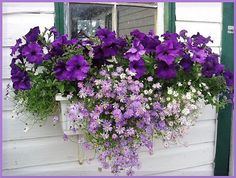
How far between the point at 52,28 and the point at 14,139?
0.68 meters

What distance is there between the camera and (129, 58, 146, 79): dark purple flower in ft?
5.70

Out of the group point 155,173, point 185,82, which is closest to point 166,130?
point 185,82

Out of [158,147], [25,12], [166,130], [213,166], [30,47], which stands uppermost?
[25,12]

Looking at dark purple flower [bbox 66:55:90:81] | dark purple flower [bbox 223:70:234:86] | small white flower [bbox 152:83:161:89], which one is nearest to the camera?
dark purple flower [bbox 66:55:90:81]

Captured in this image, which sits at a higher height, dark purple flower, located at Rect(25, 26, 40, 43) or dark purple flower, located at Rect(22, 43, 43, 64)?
dark purple flower, located at Rect(25, 26, 40, 43)

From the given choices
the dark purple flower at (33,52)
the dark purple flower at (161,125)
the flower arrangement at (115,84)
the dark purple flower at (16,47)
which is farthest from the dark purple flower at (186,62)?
the dark purple flower at (16,47)

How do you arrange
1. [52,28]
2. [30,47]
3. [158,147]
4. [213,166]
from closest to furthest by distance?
[30,47] → [52,28] → [158,147] → [213,166]

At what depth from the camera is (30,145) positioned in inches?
81.0

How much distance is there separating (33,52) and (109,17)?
64 cm

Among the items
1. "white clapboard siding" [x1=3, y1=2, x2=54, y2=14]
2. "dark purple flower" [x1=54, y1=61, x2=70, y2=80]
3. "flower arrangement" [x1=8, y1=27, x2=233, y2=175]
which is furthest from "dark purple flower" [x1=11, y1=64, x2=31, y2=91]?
"white clapboard siding" [x1=3, y1=2, x2=54, y2=14]

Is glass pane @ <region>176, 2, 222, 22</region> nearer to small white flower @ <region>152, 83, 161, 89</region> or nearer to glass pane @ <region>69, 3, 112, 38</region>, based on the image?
glass pane @ <region>69, 3, 112, 38</region>

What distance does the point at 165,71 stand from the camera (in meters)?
1.76

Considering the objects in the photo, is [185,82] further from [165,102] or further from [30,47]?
[30,47]

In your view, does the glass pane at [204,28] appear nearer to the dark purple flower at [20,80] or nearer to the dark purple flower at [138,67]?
the dark purple flower at [138,67]
